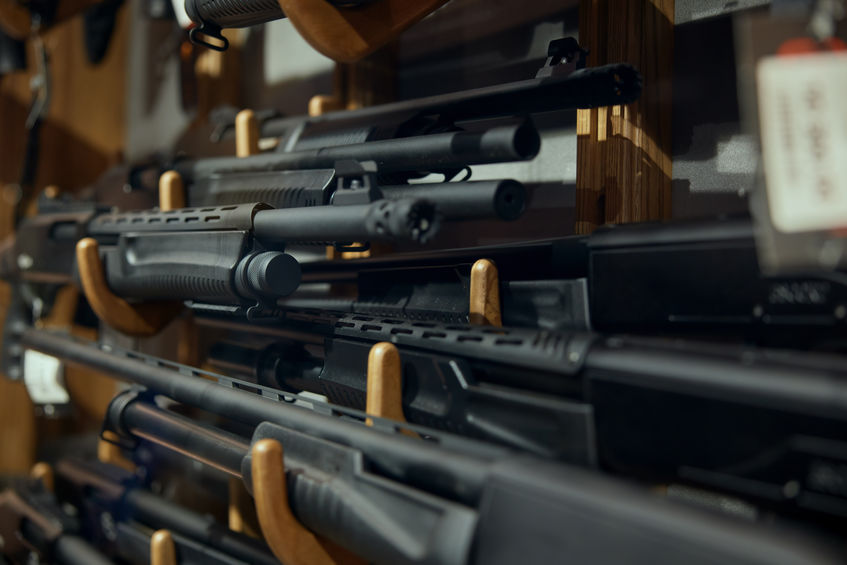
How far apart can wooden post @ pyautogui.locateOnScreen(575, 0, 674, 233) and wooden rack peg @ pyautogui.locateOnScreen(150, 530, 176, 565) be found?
1.97 feet

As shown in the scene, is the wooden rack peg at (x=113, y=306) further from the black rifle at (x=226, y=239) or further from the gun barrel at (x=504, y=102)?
the gun barrel at (x=504, y=102)

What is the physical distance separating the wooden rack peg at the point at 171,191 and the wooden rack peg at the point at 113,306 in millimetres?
107

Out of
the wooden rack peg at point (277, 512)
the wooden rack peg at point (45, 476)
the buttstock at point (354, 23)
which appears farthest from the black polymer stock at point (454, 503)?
the wooden rack peg at point (45, 476)

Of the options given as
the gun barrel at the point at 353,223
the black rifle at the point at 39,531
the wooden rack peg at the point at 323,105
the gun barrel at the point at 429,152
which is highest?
the wooden rack peg at the point at 323,105

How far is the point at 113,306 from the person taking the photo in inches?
34.6

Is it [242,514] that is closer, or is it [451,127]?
[451,127]

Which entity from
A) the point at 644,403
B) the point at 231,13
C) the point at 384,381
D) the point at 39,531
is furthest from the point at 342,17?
the point at 39,531

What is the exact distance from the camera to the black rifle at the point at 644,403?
13.4 inches

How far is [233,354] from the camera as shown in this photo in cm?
78

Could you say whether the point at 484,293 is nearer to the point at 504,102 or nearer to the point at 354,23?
the point at 504,102

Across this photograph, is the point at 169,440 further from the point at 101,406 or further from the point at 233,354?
the point at 101,406

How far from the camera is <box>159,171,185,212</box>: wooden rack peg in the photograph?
34.3 inches

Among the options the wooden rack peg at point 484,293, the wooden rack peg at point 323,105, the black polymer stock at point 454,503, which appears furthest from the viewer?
the wooden rack peg at point 323,105

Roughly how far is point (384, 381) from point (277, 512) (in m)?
0.13
